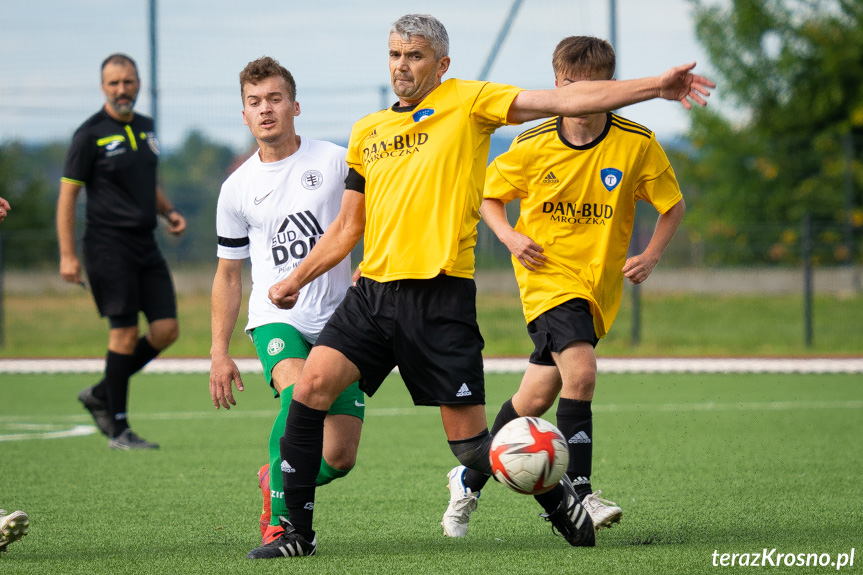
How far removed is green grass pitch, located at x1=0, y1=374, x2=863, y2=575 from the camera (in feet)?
12.9

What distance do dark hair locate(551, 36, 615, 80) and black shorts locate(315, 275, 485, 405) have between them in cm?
130

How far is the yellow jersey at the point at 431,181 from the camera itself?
3975 mm

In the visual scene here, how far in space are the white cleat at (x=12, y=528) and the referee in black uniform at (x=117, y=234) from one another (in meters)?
3.28

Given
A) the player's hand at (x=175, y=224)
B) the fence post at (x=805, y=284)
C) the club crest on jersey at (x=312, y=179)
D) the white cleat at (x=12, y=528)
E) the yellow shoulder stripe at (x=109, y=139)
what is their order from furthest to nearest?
the fence post at (x=805, y=284) → the player's hand at (x=175, y=224) → the yellow shoulder stripe at (x=109, y=139) → the club crest on jersey at (x=312, y=179) → the white cleat at (x=12, y=528)

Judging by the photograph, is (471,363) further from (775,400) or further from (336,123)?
(336,123)

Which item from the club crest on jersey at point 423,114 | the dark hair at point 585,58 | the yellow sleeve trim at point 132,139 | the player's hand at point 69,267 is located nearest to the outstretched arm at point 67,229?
the player's hand at point 69,267

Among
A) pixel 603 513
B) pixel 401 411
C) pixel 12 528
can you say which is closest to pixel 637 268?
pixel 603 513

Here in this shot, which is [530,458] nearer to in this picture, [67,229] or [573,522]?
[573,522]

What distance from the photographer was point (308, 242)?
455 cm

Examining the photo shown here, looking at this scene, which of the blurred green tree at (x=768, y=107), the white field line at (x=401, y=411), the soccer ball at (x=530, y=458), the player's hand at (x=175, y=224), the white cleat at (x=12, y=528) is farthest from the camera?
the blurred green tree at (x=768, y=107)

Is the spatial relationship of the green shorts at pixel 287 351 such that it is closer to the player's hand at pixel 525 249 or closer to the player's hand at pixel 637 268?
the player's hand at pixel 525 249

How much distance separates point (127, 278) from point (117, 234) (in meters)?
0.33

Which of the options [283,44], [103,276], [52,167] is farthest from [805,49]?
[103,276]

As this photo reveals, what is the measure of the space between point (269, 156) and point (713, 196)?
22298 mm
